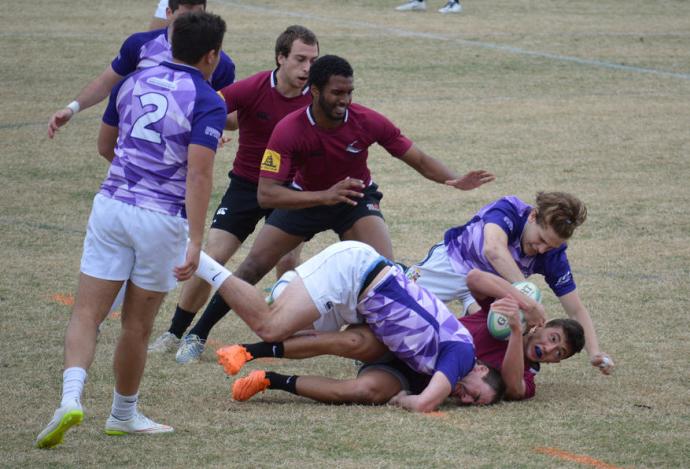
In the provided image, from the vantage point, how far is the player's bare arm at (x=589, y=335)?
6.33m

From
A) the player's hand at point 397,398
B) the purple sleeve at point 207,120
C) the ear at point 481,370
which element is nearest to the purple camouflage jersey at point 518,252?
the ear at point 481,370

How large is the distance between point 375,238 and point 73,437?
2.51 meters

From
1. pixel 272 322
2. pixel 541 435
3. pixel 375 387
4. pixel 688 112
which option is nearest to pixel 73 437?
pixel 272 322

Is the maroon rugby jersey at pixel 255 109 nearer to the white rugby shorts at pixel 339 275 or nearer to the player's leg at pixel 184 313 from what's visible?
the player's leg at pixel 184 313

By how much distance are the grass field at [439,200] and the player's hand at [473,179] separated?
124 cm

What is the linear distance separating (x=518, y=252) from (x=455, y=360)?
3.39ft

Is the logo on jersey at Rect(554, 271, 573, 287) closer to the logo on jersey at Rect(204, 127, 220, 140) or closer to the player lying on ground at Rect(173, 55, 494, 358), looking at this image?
the player lying on ground at Rect(173, 55, 494, 358)

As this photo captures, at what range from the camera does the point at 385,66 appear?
18.2 metres

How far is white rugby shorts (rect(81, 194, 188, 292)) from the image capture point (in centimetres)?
521

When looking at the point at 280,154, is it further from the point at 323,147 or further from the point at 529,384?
the point at 529,384

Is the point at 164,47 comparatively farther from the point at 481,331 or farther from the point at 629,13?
the point at 629,13

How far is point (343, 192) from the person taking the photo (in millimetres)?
6809

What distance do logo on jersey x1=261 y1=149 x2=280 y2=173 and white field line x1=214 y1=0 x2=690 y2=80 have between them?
12.1 m

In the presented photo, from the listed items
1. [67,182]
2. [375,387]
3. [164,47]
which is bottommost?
[67,182]
